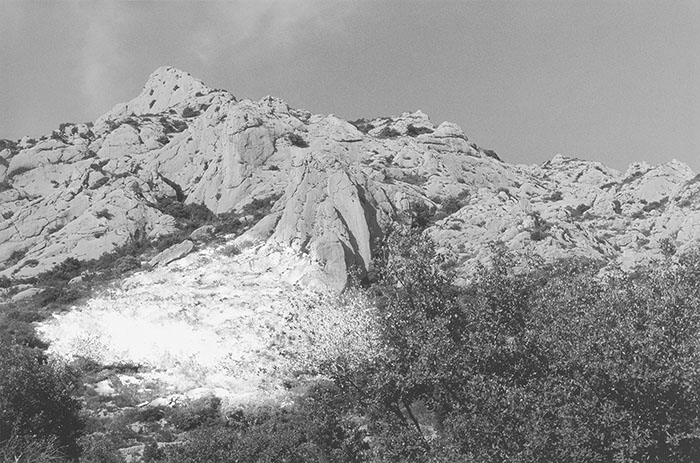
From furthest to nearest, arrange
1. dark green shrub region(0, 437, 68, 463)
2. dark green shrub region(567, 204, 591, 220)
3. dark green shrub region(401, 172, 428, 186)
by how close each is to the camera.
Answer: dark green shrub region(401, 172, 428, 186), dark green shrub region(567, 204, 591, 220), dark green shrub region(0, 437, 68, 463)

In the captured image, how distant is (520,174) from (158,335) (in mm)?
67255

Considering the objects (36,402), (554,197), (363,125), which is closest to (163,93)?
(363,125)

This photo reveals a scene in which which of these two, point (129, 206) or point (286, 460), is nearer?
point (286, 460)

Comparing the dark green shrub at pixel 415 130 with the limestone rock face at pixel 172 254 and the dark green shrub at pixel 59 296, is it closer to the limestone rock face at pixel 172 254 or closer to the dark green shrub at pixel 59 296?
the limestone rock face at pixel 172 254

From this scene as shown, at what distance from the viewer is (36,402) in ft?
102

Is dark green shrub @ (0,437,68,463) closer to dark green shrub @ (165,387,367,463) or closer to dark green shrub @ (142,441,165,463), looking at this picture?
dark green shrub @ (142,441,165,463)

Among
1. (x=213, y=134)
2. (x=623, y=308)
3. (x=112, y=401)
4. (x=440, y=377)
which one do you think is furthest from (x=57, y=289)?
(x=623, y=308)

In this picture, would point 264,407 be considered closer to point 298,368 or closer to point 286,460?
point 298,368

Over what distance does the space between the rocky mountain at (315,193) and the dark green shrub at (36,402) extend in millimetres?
23366

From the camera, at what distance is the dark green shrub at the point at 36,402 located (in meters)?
30.0

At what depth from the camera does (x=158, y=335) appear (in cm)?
4675

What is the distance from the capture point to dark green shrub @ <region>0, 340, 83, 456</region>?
30.0 meters

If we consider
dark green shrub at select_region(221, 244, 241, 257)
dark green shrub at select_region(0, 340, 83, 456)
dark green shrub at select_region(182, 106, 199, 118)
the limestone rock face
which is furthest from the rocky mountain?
dark green shrub at select_region(0, 340, 83, 456)

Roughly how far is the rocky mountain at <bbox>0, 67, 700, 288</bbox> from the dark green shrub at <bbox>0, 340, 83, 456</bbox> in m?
23.4
